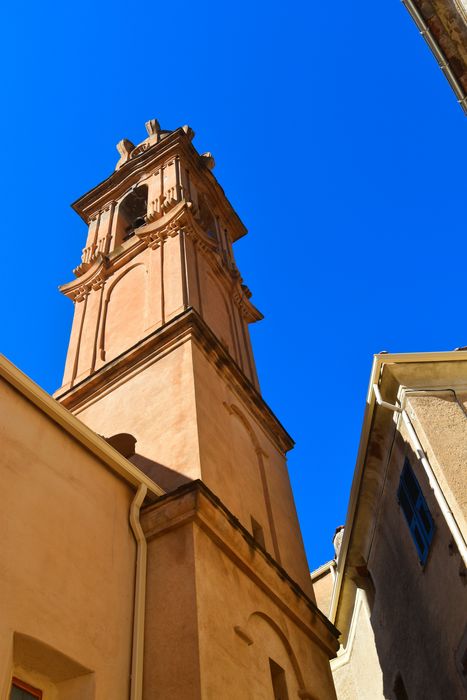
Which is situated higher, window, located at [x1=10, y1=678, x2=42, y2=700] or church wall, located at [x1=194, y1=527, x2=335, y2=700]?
church wall, located at [x1=194, y1=527, x2=335, y2=700]

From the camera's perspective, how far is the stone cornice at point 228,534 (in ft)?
29.5

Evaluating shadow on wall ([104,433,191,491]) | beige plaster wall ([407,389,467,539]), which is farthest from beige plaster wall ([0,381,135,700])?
beige plaster wall ([407,389,467,539])

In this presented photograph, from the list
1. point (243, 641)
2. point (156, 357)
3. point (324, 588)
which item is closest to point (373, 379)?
point (156, 357)

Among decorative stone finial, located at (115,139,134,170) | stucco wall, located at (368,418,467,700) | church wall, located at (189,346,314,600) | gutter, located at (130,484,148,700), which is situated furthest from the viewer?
decorative stone finial, located at (115,139,134,170)

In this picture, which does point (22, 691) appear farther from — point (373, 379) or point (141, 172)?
point (141, 172)

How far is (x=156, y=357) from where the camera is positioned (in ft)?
43.2

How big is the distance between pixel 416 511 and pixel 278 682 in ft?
10.1

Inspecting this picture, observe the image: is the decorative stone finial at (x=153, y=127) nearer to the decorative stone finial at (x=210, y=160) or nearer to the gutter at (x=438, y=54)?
the decorative stone finial at (x=210, y=160)

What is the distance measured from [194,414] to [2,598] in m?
5.03

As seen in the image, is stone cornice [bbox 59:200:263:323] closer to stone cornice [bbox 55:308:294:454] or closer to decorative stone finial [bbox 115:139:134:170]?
stone cornice [bbox 55:308:294:454]

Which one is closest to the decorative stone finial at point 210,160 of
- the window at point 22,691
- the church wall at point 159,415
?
the church wall at point 159,415

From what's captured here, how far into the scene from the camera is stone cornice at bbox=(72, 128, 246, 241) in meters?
22.7

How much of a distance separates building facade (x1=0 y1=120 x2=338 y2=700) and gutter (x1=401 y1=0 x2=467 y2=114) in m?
5.77

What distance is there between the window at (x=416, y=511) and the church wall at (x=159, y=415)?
3.15 m
